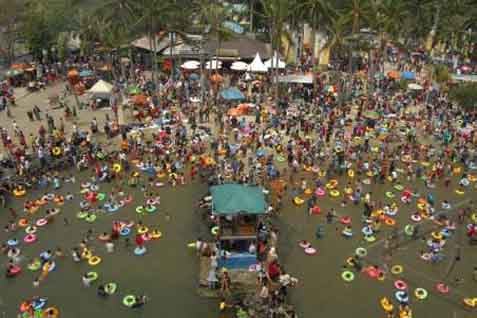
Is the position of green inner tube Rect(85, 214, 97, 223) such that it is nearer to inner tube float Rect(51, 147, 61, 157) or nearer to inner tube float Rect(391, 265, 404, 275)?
inner tube float Rect(51, 147, 61, 157)

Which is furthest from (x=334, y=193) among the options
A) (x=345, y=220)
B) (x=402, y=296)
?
(x=402, y=296)

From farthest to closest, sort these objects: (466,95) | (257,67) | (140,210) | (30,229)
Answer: (257,67) < (466,95) < (140,210) < (30,229)

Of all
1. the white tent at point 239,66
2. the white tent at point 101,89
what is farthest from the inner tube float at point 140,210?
the white tent at point 239,66

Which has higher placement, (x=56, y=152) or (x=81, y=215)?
(x=56, y=152)

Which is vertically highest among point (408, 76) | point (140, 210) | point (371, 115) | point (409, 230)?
point (408, 76)

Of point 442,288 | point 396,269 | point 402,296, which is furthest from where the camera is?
point 396,269

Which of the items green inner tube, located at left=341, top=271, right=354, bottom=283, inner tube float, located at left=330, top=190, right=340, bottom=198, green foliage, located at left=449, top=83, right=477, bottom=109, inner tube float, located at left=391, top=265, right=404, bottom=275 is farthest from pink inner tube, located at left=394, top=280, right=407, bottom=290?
green foliage, located at left=449, top=83, right=477, bottom=109

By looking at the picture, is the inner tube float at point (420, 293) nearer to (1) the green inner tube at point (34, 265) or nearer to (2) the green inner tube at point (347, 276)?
(2) the green inner tube at point (347, 276)

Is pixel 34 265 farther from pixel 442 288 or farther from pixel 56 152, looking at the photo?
pixel 442 288
